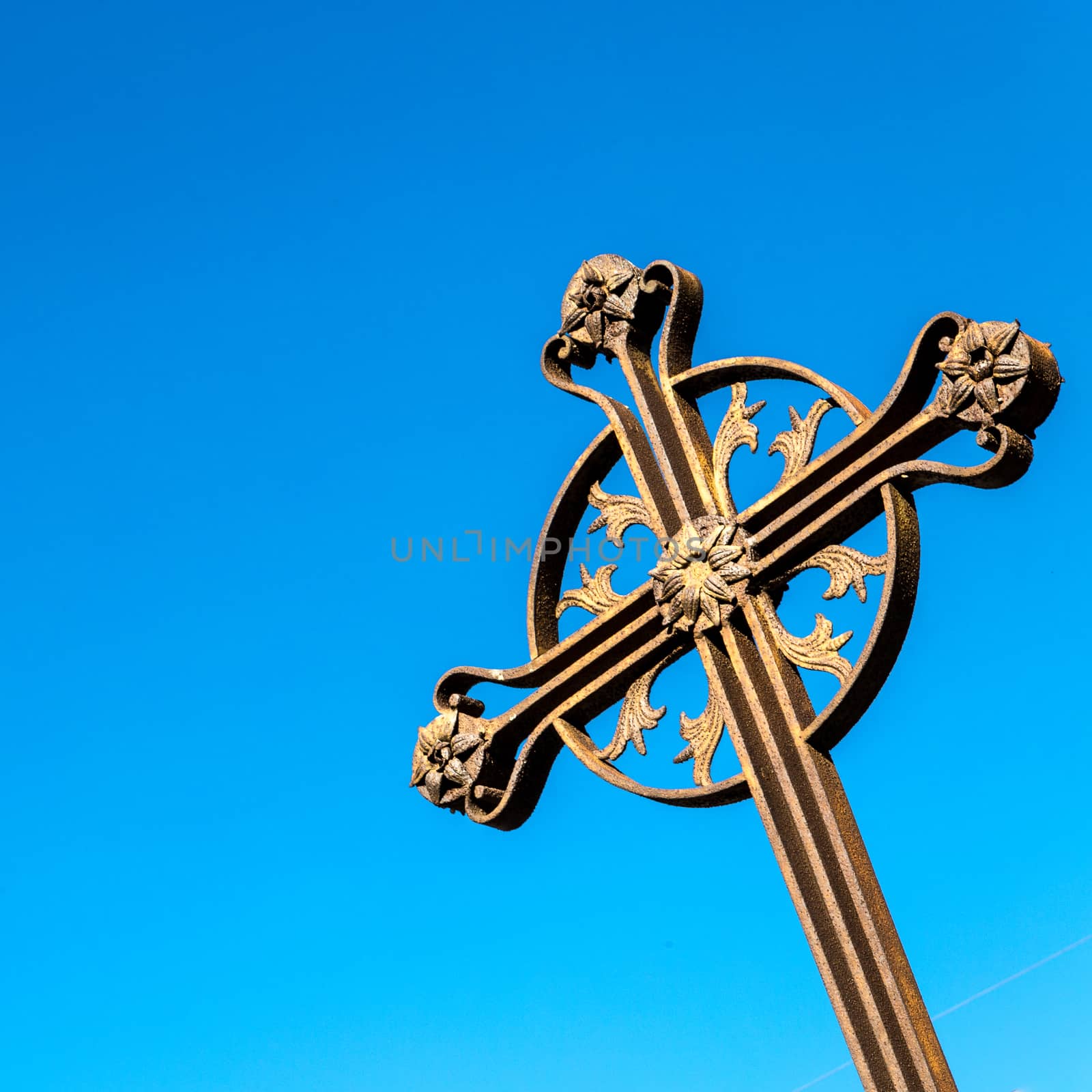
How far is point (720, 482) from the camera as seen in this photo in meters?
5.21

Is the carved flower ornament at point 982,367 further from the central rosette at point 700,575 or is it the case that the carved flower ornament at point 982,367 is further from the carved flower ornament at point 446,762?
the carved flower ornament at point 446,762

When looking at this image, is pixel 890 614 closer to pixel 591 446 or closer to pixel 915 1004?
pixel 915 1004

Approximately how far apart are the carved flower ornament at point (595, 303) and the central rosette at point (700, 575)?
2.94 feet

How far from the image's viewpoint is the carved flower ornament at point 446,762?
5.61m

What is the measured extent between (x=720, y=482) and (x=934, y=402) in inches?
35.8

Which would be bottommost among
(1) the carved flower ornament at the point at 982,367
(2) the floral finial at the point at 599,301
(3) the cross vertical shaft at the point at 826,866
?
(3) the cross vertical shaft at the point at 826,866

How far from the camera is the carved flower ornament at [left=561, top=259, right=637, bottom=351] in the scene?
5566mm

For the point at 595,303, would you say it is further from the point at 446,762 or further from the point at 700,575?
the point at 446,762

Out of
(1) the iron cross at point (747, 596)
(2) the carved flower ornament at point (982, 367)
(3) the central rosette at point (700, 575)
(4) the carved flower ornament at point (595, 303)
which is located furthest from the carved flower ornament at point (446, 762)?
(2) the carved flower ornament at point (982, 367)

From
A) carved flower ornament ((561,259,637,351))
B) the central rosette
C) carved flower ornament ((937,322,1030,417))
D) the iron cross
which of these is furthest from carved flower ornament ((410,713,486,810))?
carved flower ornament ((937,322,1030,417))

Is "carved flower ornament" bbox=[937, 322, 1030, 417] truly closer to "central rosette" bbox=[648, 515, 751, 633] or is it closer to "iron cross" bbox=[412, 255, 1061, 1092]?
"iron cross" bbox=[412, 255, 1061, 1092]

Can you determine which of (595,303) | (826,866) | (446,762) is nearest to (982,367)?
(826,866)

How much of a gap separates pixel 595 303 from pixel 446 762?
1797mm

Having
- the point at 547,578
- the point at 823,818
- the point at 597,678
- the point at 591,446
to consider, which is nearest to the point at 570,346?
the point at 591,446
